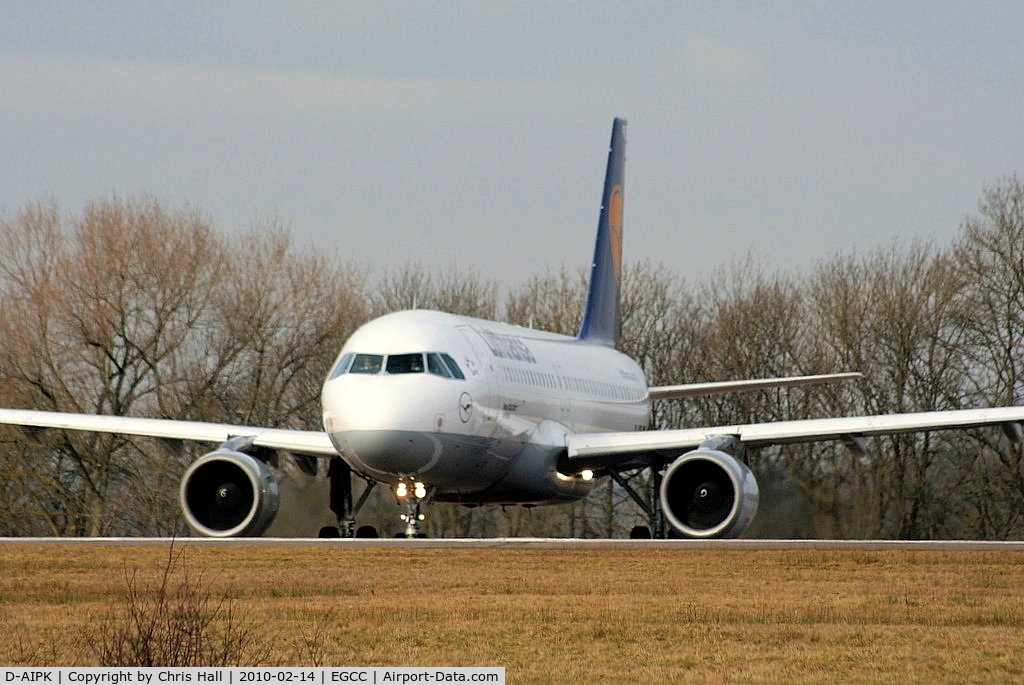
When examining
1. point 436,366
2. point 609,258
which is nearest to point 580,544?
point 436,366

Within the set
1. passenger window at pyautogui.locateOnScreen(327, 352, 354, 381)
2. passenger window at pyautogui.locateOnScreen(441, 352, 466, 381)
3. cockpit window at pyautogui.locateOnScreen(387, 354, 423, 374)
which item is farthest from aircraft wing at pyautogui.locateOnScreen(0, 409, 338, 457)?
passenger window at pyautogui.locateOnScreen(441, 352, 466, 381)

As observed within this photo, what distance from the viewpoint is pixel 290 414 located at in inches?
2112

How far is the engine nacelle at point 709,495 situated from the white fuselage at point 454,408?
2936 millimetres

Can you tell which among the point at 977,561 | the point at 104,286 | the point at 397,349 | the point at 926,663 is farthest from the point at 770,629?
the point at 104,286

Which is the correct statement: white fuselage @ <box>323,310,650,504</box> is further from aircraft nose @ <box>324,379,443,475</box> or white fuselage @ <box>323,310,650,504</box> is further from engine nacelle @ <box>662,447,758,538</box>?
engine nacelle @ <box>662,447,758,538</box>

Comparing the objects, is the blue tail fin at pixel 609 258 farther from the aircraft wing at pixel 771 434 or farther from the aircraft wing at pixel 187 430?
the aircraft wing at pixel 187 430

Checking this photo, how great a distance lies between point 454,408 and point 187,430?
536 centimetres

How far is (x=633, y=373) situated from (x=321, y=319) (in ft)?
59.4

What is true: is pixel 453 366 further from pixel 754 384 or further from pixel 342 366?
pixel 754 384

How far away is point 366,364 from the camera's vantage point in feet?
85.2

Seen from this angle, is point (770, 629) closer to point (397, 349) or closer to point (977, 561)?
point (977, 561)

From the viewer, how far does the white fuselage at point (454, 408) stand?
25391mm

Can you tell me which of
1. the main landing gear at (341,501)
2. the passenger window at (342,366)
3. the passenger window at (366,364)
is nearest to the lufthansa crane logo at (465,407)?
the passenger window at (366,364)

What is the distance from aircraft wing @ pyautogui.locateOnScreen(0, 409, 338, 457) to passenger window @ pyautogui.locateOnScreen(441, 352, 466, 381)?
2.65 metres
